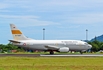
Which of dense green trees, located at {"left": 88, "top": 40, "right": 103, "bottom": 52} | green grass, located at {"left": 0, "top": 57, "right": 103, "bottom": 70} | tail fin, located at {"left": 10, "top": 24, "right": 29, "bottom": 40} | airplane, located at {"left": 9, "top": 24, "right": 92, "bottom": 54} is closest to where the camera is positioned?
green grass, located at {"left": 0, "top": 57, "right": 103, "bottom": 70}

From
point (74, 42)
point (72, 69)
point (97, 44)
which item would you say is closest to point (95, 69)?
point (72, 69)

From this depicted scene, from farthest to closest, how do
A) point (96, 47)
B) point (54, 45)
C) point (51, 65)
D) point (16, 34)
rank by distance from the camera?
point (96, 47)
point (16, 34)
point (54, 45)
point (51, 65)

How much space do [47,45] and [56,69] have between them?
48.9m

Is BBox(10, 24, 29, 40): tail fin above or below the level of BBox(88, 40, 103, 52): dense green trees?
above

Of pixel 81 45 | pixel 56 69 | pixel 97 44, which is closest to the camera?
pixel 56 69

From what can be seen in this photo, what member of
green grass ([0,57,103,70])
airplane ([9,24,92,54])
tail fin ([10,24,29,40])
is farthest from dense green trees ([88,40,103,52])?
green grass ([0,57,103,70])

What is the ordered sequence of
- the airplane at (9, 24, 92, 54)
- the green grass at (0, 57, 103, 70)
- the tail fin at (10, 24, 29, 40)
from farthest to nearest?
the tail fin at (10, 24, 29, 40) < the airplane at (9, 24, 92, 54) < the green grass at (0, 57, 103, 70)

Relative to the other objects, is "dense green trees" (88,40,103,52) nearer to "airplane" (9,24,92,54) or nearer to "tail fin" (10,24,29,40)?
"airplane" (9,24,92,54)

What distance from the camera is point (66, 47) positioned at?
2918 inches

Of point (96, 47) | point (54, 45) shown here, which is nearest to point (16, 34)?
point (54, 45)

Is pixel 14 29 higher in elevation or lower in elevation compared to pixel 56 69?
higher

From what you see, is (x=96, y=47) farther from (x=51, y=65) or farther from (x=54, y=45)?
(x=51, y=65)

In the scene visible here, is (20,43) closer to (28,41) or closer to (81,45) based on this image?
(28,41)

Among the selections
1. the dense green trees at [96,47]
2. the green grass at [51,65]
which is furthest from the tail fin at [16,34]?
the dense green trees at [96,47]
